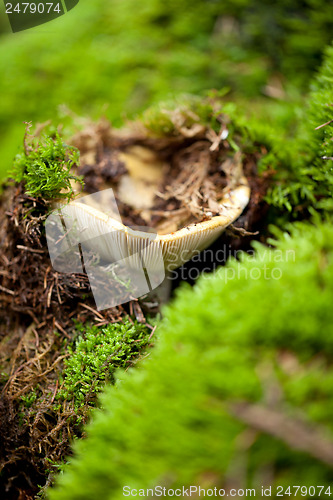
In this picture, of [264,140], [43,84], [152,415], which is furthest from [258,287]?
[43,84]

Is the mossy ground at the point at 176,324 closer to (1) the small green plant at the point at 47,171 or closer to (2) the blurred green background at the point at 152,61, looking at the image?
(1) the small green plant at the point at 47,171

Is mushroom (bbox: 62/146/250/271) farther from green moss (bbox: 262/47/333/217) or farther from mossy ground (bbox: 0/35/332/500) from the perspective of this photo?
green moss (bbox: 262/47/333/217)

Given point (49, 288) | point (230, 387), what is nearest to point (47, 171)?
point (49, 288)

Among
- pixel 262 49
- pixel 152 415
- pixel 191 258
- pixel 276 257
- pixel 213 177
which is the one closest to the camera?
pixel 152 415

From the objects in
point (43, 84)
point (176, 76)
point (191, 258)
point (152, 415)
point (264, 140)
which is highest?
point (43, 84)

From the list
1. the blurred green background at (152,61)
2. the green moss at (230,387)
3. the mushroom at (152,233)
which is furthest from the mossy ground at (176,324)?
the blurred green background at (152,61)

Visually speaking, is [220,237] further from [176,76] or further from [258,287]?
[176,76]
